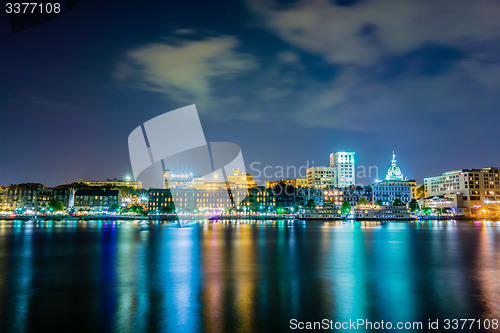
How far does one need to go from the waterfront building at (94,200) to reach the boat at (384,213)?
269ft

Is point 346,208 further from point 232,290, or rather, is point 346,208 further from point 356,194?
point 232,290

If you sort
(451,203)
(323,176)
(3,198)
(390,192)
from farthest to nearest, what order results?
1. (323,176)
2. (390,192)
3. (451,203)
4. (3,198)

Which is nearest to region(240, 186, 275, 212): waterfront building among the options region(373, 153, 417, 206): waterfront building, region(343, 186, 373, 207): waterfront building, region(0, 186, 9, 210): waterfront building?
region(343, 186, 373, 207): waterfront building

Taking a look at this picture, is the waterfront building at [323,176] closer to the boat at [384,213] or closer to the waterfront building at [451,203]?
the waterfront building at [451,203]

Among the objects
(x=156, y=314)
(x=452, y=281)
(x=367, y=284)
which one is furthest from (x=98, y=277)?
(x=452, y=281)

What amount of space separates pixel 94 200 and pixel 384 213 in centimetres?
9621

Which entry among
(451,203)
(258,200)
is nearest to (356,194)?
(451,203)

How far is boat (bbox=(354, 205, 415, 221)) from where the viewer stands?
128750 mm

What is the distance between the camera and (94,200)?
476 feet

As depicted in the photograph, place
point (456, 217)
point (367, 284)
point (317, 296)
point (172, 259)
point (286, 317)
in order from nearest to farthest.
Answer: point (286, 317) → point (317, 296) → point (367, 284) → point (172, 259) → point (456, 217)

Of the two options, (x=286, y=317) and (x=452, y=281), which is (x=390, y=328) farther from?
(x=452, y=281)

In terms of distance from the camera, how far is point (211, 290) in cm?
1870

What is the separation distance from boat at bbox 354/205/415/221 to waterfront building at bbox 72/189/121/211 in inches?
3233

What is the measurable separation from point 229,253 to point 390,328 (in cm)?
2263
